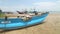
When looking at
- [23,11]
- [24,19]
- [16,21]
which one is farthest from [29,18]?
[23,11]

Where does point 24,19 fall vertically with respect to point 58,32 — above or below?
above

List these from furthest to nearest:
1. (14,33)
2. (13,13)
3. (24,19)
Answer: (13,13)
(24,19)
(14,33)

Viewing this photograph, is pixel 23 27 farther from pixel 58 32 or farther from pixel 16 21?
pixel 58 32

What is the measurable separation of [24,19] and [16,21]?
1.23 feet

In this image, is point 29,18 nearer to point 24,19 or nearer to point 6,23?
point 24,19

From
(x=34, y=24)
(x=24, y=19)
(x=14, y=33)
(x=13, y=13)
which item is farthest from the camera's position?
(x=13, y=13)

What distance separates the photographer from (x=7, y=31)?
15.6 ft

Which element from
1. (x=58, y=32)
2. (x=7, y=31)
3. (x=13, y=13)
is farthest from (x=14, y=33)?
(x=13, y=13)

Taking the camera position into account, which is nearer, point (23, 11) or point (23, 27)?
point (23, 27)

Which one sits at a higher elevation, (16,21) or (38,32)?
(16,21)

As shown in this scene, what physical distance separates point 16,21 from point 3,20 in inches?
17.6

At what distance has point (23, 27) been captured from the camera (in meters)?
5.28

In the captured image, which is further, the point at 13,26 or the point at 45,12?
the point at 45,12

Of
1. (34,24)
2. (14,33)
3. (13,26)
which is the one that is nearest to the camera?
(14,33)
